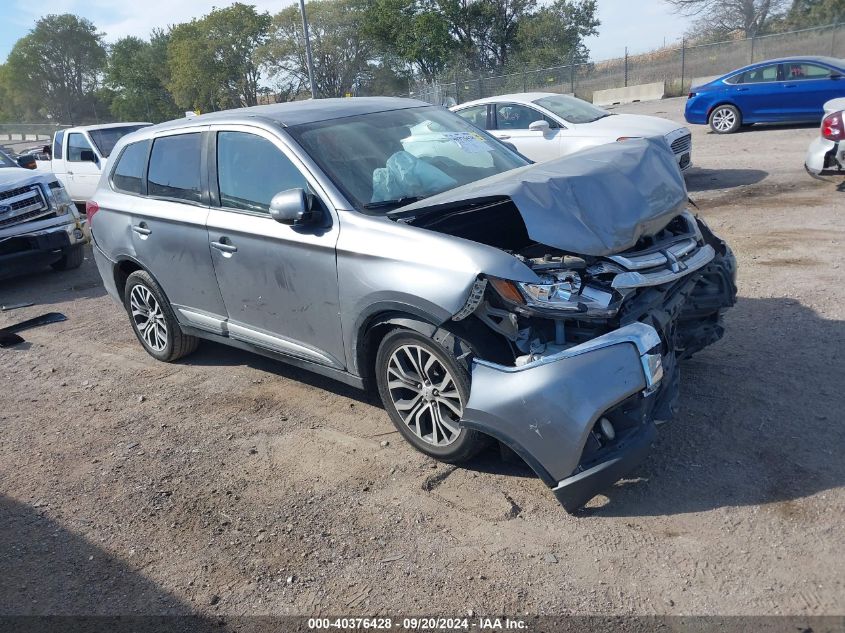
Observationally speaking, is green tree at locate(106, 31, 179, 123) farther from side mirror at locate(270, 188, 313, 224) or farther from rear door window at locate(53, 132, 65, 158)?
side mirror at locate(270, 188, 313, 224)

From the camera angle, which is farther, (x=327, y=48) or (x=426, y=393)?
(x=327, y=48)

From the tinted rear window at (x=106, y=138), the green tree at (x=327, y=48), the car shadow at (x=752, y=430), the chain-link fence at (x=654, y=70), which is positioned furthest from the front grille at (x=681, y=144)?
the green tree at (x=327, y=48)

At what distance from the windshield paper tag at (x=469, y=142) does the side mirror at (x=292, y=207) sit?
1302 mm

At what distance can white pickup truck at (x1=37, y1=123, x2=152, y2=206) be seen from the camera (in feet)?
46.5

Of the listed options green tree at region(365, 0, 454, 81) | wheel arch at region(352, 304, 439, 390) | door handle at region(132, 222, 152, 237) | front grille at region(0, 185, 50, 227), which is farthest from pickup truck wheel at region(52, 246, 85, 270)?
green tree at region(365, 0, 454, 81)

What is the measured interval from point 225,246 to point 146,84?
68.3 m

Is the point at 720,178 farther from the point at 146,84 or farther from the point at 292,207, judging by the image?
the point at 146,84

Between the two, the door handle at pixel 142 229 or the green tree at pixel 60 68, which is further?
the green tree at pixel 60 68

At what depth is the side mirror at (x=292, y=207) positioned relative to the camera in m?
4.11

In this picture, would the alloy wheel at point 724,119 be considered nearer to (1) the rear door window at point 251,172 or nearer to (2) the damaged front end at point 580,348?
(2) the damaged front end at point 580,348

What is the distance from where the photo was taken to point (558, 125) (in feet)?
35.9

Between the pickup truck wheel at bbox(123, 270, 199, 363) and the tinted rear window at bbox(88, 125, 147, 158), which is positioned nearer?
the pickup truck wheel at bbox(123, 270, 199, 363)

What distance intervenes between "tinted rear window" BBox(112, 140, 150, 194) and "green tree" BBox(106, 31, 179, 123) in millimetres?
62954

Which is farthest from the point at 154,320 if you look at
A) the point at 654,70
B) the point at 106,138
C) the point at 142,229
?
the point at 654,70
